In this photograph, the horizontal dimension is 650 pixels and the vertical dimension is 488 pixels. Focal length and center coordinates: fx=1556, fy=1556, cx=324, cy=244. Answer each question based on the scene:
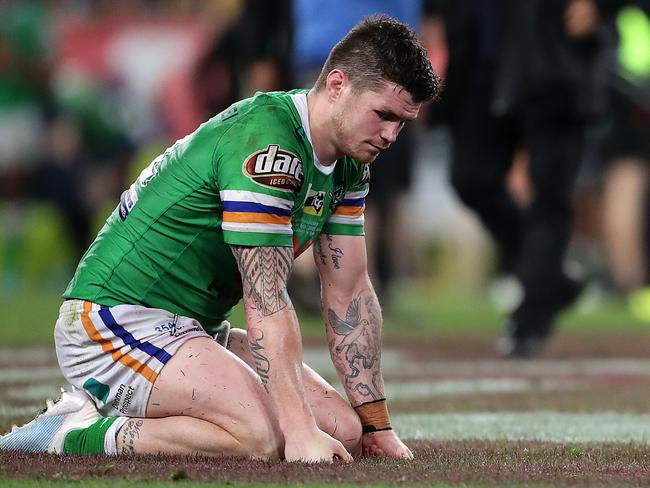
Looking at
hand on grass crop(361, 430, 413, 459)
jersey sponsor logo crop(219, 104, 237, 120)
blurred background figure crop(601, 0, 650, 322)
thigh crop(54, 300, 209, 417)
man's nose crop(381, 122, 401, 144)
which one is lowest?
blurred background figure crop(601, 0, 650, 322)

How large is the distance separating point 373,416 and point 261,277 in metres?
0.78

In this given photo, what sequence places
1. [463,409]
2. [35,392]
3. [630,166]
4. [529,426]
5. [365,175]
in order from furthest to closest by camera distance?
[630,166]
[35,392]
[463,409]
[529,426]
[365,175]

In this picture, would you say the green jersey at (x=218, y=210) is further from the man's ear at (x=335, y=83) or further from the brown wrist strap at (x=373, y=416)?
the brown wrist strap at (x=373, y=416)

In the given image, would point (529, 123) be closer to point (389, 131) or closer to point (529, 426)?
point (529, 426)

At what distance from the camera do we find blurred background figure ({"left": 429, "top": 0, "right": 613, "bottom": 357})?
948 cm

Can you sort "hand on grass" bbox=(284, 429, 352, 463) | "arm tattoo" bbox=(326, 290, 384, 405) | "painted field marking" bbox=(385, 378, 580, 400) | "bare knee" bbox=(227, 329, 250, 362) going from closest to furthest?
"hand on grass" bbox=(284, 429, 352, 463) → "arm tattoo" bbox=(326, 290, 384, 405) → "bare knee" bbox=(227, 329, 250, 362) → "painted field marking" bbox=(385, 378, 580, 400)

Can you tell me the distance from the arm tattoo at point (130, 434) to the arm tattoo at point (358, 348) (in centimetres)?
76

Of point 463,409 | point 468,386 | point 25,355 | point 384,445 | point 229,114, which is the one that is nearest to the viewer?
point 229,114

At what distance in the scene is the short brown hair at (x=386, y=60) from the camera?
4.75 meters

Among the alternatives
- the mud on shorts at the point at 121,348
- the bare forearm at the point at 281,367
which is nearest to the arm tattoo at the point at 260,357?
the bare forearm at the point at 281,367

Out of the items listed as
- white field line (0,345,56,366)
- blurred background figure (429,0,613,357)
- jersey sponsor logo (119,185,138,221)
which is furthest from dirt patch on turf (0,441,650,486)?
blurred background figure (429,0,613,357)

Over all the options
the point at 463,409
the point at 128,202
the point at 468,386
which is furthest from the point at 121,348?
the point at 468,386

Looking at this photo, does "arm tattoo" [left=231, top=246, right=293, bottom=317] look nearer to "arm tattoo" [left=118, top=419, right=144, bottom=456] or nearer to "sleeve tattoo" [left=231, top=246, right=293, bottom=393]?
"sleeve tattoo" [left=231, top=246, right=293, bottom=393]

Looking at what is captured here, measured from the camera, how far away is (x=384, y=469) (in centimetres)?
463
